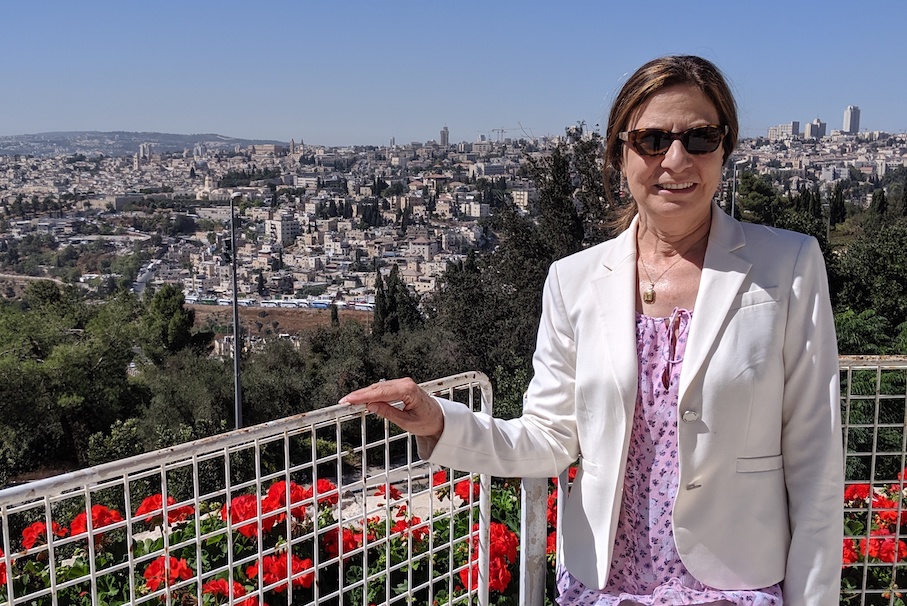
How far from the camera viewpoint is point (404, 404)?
1.37 m

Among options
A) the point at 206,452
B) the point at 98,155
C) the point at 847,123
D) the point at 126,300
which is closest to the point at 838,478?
the point at 206,452

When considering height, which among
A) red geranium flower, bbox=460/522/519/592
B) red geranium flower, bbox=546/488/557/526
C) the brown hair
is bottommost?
red geranium flower, bbox=546/488/557/526

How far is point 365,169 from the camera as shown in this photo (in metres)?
104

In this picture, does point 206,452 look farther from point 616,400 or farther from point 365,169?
point 365,169

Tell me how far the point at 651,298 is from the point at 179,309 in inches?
1049

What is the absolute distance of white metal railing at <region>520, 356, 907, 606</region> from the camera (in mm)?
1583

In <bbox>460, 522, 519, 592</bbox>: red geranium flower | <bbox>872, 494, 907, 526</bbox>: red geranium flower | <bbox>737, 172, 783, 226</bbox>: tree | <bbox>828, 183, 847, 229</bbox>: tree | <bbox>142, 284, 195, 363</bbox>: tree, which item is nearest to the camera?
<bbox>460, 522, 519, 592</bbox>: red geranium flower

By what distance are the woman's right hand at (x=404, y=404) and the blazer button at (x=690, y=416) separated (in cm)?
→ 39

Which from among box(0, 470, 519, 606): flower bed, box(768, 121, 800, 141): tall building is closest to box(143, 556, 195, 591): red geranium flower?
box(0, 470, 519, 606): flower bed

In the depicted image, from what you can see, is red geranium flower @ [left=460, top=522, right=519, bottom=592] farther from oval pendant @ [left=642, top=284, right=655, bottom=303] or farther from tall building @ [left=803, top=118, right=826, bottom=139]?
tall building @ [left=803, top=118, right=826, bottom=139]

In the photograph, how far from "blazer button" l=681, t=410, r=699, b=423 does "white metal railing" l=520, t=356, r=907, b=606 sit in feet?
1.03

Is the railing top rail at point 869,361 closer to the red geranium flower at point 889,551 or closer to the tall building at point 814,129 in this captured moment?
the red geranium flower at point 889,551

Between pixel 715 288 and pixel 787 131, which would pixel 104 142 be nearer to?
pixel 787 131

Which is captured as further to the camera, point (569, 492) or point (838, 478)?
point (569, 492)
